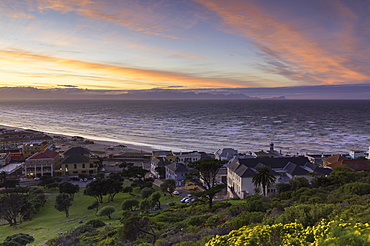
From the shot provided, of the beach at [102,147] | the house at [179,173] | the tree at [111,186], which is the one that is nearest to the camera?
the tree at [111,186]

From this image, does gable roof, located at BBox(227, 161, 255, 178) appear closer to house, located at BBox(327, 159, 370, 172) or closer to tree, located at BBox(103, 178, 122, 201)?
house, located at BBox(327, 159, 370, 172)

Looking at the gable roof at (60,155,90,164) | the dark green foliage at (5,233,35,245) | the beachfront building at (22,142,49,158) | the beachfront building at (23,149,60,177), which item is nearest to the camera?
the dark green foliage at (5,233,35,245)

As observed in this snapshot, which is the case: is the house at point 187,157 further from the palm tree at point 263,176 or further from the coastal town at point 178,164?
the palm tree at point 263,176

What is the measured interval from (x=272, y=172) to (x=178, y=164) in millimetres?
19684

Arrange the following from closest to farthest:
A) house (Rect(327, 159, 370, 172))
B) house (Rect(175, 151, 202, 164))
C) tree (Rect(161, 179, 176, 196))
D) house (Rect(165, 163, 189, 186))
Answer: tree (Rect(161, 179, 176, 196))
house (Rect(327, 159, 370, 172))
house (Rect(165, 163, 189, 186))
house (Rect(175, 151, 202, 164))

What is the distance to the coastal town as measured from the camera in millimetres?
41188

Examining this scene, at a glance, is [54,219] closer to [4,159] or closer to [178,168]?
[178,168]

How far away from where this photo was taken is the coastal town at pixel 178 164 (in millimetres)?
41188

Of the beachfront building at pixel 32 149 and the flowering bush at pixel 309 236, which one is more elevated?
the flowering bush at pixel 309 236

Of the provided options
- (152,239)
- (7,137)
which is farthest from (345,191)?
(7,137)

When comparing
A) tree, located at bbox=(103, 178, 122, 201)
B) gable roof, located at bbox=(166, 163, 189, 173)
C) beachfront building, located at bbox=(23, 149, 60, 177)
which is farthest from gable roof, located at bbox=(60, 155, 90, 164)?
gable roof, located at bbox=(166, 163, 189, 173)

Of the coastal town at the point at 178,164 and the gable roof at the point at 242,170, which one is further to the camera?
the coastal town at the point at 178,164

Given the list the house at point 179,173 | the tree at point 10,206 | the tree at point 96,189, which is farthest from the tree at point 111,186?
the house at point 179,173

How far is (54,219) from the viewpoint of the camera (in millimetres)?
33344
